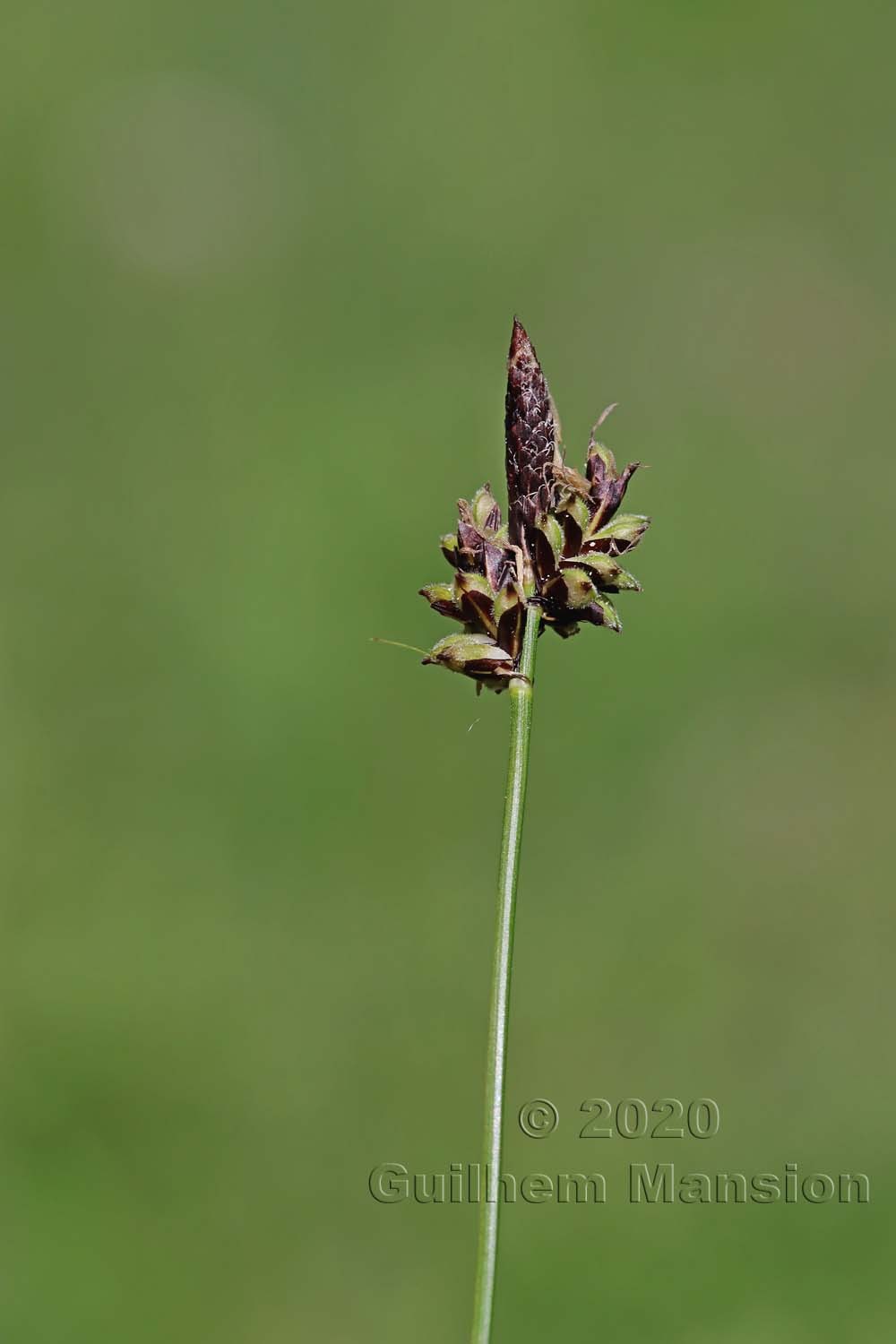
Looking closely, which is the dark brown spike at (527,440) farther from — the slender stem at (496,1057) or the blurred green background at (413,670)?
the blurred green background at (413,670)

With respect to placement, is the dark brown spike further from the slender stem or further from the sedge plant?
the slender stem

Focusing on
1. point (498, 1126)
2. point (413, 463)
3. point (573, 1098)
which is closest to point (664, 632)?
point (413, 463)

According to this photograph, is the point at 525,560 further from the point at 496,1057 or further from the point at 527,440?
the point at 496,1057

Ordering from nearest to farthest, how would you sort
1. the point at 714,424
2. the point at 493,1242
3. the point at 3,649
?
the point at 493,1242 < the point at 3,649 < the point at 714,424

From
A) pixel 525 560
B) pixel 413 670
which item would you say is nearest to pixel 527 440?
pixel 525 560

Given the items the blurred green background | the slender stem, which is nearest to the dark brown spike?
the slender stem

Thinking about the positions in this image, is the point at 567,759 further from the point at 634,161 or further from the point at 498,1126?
the point at 498,1126

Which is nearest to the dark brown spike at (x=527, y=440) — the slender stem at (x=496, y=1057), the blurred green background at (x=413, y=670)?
the slender stem at (x=496, y=1057)
